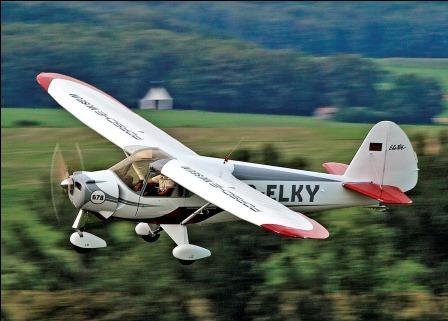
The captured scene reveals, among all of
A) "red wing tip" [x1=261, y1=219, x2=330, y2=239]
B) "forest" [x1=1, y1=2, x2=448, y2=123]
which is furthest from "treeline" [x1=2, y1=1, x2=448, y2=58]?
"red wing tip" [x1=261, y1=219, x2=330, y2=239]

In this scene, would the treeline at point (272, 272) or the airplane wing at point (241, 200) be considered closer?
the airplane wing at point (241, 200)

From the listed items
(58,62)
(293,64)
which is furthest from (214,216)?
(58,62)

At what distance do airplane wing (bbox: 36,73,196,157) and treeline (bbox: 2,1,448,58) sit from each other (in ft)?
102

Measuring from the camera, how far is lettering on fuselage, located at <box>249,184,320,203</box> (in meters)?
20.1

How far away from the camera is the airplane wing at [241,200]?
1661 cm

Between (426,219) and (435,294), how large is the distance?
7.17ft

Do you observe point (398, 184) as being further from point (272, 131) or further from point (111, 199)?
point (272, 131)

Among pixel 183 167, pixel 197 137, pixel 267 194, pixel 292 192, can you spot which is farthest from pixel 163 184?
pixel 197 137

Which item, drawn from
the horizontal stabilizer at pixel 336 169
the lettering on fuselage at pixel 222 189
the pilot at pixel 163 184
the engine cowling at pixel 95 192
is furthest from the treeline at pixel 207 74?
the engine cowling at pixel 95 192

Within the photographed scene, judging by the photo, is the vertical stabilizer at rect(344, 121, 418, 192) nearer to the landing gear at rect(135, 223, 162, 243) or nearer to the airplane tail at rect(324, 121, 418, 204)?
the airplane tail at rect(324, 121, 418, 204)

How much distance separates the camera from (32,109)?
5762 centimetres

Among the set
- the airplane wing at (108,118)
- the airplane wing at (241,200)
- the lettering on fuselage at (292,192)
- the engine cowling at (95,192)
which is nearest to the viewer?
the airplane wing at (241,200)

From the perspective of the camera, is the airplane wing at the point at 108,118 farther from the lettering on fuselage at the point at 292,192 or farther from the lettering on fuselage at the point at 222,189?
the lettering on fuselage at the point at 292,192

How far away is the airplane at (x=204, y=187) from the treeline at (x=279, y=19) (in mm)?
33710
